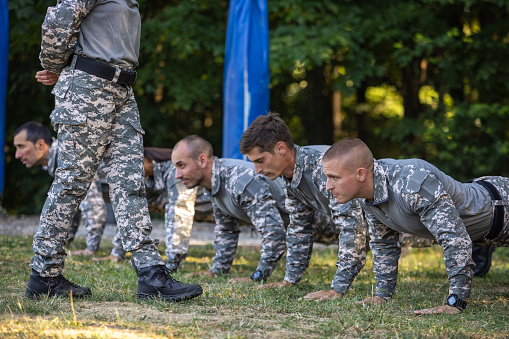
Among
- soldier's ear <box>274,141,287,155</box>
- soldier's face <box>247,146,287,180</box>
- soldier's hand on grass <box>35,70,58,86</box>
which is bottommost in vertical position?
soldier's face <box>247,146,287,180</box>

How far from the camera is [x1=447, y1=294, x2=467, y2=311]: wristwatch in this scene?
3457 millimetres

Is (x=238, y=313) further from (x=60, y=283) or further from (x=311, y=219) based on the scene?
(x=311, y=219)

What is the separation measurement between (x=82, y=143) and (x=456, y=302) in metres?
2.38

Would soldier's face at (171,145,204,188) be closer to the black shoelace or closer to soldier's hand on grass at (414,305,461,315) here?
the black shoelace

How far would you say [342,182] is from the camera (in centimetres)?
360

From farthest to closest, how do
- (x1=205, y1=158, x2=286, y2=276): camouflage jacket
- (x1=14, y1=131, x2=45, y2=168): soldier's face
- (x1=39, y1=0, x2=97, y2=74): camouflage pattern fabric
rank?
(x1=14, y1=131, x2=45, y2=168): soldier's face → (x1=205, y1=158, x2=286, y2=276): camouflage jacket → (x1=39, y1=0, x2=97, y2=74): camouflage pattern fabric

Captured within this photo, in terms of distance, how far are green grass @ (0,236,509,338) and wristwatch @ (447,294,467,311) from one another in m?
0.05

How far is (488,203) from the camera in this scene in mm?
3938

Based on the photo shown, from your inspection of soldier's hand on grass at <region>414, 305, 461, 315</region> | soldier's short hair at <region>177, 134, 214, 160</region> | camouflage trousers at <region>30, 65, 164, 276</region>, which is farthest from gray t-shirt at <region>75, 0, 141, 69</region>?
soldier's hand on grass at <region>414, 305, 461, 315</region>

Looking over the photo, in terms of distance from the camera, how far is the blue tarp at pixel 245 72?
7578 mm

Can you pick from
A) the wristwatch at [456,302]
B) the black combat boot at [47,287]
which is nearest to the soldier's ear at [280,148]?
the wristwatch at [456,302]

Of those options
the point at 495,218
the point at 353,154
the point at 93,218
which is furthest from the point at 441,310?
the point at 93,218

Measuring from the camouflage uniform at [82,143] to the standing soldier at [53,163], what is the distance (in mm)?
2747

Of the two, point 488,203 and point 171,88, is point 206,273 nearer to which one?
point 488,203
